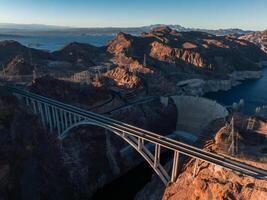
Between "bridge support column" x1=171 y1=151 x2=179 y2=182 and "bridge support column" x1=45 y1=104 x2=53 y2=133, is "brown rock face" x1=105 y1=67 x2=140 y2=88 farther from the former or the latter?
"bridge support column" x1=171 y1=151 x2=179 y2=182

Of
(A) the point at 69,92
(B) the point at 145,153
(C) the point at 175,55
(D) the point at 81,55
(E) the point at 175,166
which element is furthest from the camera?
(C) the point at 175,55

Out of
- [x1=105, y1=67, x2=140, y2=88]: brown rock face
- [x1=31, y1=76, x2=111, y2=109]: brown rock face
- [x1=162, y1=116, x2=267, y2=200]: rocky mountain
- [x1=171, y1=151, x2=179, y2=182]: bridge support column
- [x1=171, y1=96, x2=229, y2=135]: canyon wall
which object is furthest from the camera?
[x1=105, y1=67, x2=140, y2=88]: brown rock face

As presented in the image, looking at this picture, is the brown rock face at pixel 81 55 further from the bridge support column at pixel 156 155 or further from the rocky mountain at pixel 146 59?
the bridge support column at pixel 156 155

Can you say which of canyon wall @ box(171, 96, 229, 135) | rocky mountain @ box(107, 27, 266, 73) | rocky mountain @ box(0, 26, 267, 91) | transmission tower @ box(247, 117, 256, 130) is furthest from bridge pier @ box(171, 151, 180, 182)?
rocky mountain @ box(107, 27, 266, 73)

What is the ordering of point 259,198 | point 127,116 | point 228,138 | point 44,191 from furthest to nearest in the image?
point 127,116 → point 44,191 → point 228,138 → point 259,198

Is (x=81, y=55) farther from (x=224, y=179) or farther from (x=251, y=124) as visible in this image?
(x=224, y=179)

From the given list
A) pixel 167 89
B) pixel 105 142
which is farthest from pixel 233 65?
pixel 105 142

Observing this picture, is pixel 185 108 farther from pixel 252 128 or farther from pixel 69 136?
pixel 69 136

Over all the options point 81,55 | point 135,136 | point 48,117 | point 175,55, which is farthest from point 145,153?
point 175,55
